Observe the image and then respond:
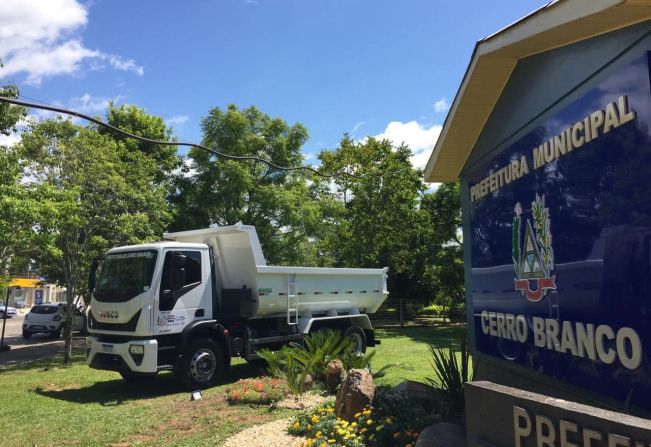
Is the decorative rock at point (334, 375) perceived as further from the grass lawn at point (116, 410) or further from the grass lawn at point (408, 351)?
the grass lawn at point (408, 351)

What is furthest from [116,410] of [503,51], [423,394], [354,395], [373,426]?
[503,51]

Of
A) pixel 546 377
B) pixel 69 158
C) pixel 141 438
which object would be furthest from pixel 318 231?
pixel 546 377

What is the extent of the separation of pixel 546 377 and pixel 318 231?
59.7 feet

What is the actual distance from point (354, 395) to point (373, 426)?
0.53 m

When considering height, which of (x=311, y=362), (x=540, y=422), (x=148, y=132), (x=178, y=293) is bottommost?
(x=311, y=362)

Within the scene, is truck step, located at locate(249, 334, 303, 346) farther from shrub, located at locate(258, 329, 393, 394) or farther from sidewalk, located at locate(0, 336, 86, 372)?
sidewalk, located at locate(0, 336, 86, 372)

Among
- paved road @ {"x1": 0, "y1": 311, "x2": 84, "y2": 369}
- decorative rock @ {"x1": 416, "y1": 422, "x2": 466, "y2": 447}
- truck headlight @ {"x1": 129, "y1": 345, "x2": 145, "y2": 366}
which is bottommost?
paved road @ {"x1": 0, "y1": 311, "x2": 84, "y2": 369}

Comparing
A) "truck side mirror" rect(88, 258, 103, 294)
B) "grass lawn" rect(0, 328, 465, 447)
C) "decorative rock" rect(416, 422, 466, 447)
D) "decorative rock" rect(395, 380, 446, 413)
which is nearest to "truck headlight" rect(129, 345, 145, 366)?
"grass lawn" rect(0, 328, 465, 447)

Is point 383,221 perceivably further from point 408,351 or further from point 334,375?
point 334,375

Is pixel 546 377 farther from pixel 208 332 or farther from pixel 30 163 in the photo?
pixel 30 163

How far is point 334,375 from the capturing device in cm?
793

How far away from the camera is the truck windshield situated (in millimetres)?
9453

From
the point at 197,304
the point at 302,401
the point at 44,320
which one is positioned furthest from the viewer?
the point at 44,320

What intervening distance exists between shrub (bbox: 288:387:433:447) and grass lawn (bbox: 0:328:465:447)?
1.09 m
